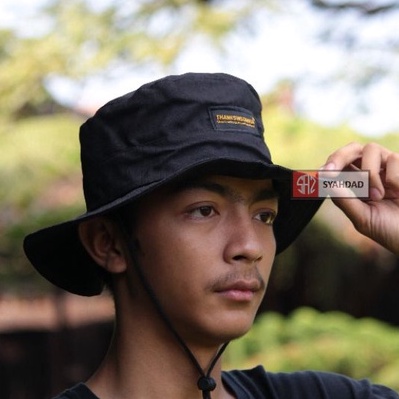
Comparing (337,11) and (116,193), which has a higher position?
(337,11)

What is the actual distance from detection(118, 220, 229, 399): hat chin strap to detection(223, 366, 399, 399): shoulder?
15 cm

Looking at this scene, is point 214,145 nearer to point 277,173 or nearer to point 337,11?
point 277,173

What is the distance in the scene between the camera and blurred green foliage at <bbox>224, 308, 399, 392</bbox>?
616 cm

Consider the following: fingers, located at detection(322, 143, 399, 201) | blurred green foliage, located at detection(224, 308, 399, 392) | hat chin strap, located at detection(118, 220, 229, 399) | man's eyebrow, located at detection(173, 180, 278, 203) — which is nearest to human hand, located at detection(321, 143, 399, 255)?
fingers, located at detection(322, 143, 399, 201)

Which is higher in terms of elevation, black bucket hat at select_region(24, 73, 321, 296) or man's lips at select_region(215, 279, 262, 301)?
black bucket hat at select_region(24, 73, 321, 296)

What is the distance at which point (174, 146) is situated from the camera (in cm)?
198

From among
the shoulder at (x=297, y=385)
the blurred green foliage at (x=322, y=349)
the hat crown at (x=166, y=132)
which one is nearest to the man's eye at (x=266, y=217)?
the hat crown at (x=166, y=132)

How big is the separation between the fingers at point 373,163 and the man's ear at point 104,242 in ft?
1.41

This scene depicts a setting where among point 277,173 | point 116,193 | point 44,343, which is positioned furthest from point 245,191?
point 44,343

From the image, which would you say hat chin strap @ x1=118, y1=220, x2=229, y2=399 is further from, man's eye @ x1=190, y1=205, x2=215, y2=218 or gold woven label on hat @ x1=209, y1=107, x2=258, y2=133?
gold woven label on hat @ x1=209, y1=107, x2=258, y2=133

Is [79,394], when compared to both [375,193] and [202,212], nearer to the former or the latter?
[202,212]

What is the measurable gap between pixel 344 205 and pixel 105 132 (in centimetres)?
51

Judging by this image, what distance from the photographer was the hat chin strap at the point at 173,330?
6.58ft

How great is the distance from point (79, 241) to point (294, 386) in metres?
0.52
